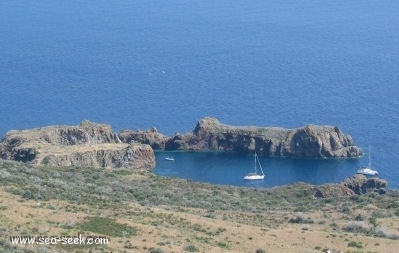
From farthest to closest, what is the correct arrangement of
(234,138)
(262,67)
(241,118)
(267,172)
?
(262,67), (241,118), (234,138), (267,172)

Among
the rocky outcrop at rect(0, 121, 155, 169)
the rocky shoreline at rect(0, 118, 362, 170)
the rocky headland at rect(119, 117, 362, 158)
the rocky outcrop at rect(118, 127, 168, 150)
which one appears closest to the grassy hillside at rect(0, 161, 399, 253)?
the rocky outcrop at rect(0, 121, 155, 169)

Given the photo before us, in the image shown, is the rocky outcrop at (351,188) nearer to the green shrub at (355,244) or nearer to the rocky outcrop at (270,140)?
the rocky outcrop at (270,140)

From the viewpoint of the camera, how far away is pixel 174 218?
178ft

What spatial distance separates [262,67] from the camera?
165375 mm

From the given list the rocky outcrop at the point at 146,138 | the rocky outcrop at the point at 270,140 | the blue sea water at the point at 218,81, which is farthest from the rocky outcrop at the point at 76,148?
the rocky outcrop at the point at 270,140

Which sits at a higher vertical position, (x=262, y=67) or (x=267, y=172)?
(x=262, y=67)

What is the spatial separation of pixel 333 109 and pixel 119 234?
311ft

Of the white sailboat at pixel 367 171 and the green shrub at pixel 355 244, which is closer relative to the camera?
the green shrub at pixel 355 244

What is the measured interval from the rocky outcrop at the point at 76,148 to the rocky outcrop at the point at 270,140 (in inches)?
438

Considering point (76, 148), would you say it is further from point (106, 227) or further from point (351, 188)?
point (106, 227)

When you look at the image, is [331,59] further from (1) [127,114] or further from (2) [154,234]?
(2) [154,234]

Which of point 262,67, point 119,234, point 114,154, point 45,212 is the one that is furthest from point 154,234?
point 262,67

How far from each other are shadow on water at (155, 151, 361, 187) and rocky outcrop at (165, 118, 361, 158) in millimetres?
1127

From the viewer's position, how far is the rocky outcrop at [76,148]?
10338cm
